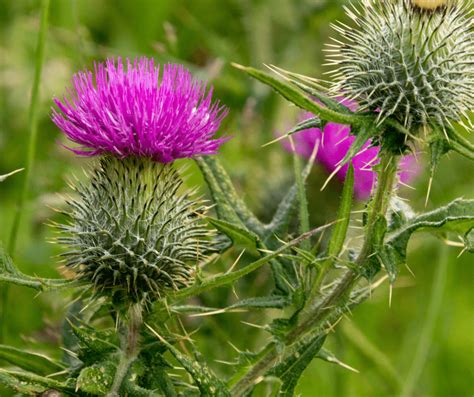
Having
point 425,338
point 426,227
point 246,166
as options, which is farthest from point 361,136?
point 246,166

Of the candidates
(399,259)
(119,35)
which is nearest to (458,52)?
(399,259)

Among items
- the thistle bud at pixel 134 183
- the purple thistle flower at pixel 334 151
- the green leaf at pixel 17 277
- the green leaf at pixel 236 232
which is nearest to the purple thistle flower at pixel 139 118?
the thistle bud at pixel 134 183

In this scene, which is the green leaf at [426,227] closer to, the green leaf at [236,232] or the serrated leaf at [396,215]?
the serrated leaf at [396,215]

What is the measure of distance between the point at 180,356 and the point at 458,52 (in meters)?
1.49

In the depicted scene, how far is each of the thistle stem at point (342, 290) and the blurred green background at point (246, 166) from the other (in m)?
1.30

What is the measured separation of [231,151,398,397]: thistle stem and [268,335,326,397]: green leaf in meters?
0.10

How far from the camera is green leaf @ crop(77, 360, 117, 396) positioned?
262 cm

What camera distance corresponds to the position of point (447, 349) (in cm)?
597

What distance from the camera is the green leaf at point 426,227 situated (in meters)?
2.77

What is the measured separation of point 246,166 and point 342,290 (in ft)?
8.74

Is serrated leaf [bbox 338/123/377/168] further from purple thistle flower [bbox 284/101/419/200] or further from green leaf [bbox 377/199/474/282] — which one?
purple thistle flower [bbox 284/101/419/200]

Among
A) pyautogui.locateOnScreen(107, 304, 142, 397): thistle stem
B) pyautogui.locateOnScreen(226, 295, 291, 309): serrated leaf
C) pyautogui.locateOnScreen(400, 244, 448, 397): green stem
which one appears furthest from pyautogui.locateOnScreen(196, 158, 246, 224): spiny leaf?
pyautogui.locateOnScreen(400, 244, 448, 397): green stem

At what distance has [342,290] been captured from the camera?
10.1 feet

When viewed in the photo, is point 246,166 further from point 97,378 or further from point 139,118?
point 97,378
